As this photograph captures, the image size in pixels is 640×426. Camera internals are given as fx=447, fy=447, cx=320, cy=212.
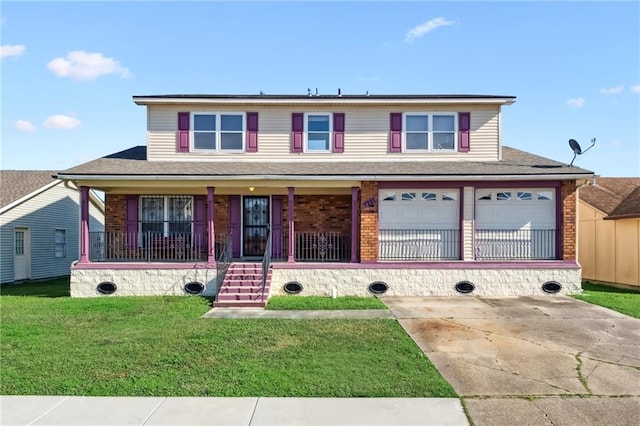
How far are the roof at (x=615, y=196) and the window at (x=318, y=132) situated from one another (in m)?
10.1

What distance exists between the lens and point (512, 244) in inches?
523

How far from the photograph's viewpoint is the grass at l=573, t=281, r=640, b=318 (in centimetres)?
1041

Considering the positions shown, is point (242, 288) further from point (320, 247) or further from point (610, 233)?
point (610, 233)

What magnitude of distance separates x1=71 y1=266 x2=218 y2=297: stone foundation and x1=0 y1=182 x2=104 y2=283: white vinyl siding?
7.17 m

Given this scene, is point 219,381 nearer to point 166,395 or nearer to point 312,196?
point 166,395

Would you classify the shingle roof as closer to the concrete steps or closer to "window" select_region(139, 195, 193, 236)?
"window" select_region(139, 195, 193, 236)

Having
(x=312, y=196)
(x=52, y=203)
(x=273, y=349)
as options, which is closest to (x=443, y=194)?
(x=312, y=196)

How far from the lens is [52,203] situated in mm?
19484

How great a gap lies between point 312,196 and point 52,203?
12380 millimetres

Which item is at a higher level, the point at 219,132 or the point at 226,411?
the point at 219,132

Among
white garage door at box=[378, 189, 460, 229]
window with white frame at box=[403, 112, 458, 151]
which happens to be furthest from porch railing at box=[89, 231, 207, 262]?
window with white frame at box=[403, 112, 458, 151]

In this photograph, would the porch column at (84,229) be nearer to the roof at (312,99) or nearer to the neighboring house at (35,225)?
the roof at (312,99)

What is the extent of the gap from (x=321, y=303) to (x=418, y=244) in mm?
3855

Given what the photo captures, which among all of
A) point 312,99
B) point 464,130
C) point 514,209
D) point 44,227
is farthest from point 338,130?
point 44,227
